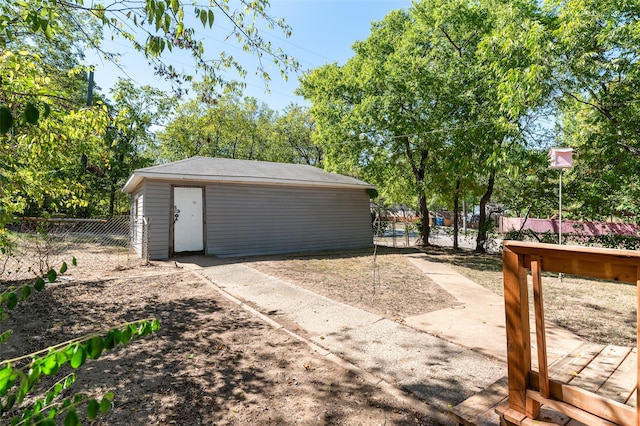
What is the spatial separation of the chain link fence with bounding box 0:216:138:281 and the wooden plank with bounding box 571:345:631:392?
3.21 metres

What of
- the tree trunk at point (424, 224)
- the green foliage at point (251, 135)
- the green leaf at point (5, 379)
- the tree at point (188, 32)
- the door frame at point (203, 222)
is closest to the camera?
the green leaf at point (5, 379)

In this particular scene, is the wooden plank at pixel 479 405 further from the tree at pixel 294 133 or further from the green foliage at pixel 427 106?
the tree at pixel 294 133

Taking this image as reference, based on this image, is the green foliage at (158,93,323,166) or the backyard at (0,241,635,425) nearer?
the backyard at (0,241,635,425)

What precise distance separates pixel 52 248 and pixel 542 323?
7.74 meters

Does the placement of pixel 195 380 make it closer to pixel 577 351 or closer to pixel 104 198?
pixel 577 351

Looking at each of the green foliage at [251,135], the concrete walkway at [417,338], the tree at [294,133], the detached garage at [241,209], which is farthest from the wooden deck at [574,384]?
the tree at [294,133]

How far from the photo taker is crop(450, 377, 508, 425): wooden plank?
1.98 meters

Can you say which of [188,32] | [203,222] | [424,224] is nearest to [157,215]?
[203,222]

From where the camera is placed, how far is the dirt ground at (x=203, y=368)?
246 cm

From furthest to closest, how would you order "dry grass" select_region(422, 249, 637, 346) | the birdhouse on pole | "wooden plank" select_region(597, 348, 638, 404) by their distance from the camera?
the birdhouse on pole, "dry grass" select_region(422, 249, 637, 346), "wooden plank" select_region(597, 348, 638, 404)

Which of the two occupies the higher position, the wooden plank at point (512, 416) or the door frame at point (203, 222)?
the door frame at point (203, 222)

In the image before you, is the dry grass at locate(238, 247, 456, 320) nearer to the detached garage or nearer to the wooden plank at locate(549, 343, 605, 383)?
the detached garage

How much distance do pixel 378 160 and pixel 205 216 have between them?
6.85m

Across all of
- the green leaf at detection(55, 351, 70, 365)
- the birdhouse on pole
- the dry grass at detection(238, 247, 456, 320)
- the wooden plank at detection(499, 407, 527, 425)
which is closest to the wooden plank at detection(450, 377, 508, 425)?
the wooden plank at detection(499, 407, 527, 425)
